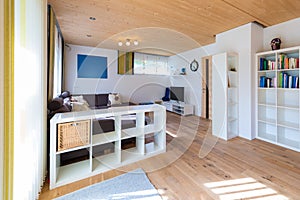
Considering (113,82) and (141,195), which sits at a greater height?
(113,82)

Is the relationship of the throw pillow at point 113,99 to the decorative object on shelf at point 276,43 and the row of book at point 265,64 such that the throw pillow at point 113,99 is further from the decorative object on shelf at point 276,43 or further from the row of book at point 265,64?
the decorative object on shelf at point 276,43

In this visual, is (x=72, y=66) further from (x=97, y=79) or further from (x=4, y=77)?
(x=4, y=77)

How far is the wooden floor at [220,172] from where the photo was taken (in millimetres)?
1605

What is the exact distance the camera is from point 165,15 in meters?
2.78

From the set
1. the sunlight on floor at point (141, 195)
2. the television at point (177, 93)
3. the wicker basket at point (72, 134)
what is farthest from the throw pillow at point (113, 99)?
the sunlight on floor at point (141, 195)

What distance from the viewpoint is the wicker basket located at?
5.45 feet

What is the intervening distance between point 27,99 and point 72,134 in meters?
0.63

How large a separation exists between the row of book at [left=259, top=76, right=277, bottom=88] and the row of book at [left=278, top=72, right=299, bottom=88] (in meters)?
0.09

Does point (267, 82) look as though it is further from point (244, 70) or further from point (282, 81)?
point (244, 70)

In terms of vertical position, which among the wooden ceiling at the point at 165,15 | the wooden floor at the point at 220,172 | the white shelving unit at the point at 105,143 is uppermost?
the wooden ceiling at the point at 165,15

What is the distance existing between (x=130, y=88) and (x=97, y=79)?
4.27ft

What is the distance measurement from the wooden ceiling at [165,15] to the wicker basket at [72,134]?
6.18 feet

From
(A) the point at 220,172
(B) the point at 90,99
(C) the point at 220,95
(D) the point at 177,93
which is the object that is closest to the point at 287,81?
(C) the point at 220,95

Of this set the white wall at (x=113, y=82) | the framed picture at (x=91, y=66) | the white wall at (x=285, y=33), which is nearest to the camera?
the white wall at (x=285, y=33)
